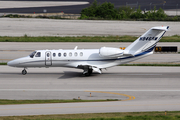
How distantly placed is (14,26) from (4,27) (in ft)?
7.95

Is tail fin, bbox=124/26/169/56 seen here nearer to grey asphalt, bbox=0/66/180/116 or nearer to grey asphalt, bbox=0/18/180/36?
grey asphalt, bbox=0/66/180/116

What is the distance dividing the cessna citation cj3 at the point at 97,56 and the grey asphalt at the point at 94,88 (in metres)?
1.18

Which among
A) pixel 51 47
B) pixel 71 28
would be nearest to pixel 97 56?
pixel 51 47

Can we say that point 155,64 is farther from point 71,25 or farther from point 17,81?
point 71,25

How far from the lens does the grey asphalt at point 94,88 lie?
755 inches

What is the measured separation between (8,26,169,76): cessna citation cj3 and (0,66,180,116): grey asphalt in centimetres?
118

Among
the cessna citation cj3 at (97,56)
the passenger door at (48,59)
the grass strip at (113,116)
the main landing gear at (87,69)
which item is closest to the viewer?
the grass strip at (113,116)

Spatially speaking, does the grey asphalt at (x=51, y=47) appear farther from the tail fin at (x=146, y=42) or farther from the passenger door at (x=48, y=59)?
the passenger door at (x=48, y=59)

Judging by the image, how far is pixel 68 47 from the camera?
46469 mm

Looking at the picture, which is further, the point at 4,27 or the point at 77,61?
the point at 4,27

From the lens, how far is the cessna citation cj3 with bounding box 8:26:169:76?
2973 cm

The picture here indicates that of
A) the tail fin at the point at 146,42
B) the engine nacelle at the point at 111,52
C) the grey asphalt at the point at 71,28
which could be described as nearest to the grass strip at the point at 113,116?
the engine nacelle at the point at 111,52

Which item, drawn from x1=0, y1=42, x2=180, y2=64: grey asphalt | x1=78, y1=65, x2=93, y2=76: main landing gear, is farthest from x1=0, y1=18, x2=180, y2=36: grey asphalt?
x1=78, y1=65, x2=93, y2=76: main landing gear

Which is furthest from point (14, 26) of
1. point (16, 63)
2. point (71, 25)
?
point (16, 63)
